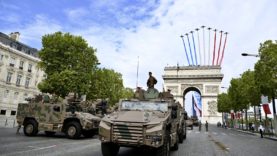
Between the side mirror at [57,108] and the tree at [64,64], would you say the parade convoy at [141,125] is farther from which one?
the tree at [64,64]

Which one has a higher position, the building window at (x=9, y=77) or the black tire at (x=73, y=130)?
the building window at (x=9, y=77)

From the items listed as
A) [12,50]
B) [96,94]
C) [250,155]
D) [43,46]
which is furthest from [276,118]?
[12,50]

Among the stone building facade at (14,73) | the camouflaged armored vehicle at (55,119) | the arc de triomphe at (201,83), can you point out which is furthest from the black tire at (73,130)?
the arc de triomphe at (201,83)

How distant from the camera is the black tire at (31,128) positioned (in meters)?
15.6

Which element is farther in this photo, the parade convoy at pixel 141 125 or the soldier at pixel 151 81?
the soldier at pixel 151 81

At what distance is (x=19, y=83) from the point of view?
4684cm

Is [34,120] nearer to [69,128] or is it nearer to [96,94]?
[69,128]

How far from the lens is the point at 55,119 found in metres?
15.4

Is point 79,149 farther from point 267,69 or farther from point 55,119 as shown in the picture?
point 267,69

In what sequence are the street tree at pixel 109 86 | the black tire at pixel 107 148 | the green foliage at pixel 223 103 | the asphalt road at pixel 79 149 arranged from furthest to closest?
the green foliage at pixel 223 103, the street tree at pixel 109 86, the asphalt road at pixel 79 149, the black tire at pixel 107 148

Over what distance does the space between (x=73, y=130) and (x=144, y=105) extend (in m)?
7.30

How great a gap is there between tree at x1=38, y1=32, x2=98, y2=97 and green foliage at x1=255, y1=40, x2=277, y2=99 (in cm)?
1863

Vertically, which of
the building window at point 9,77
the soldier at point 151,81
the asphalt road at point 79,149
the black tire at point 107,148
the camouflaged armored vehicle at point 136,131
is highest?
the building window at point 9,77

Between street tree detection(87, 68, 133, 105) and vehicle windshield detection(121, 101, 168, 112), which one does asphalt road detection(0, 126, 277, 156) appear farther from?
street tree detection(87, 68, 133, 105)
